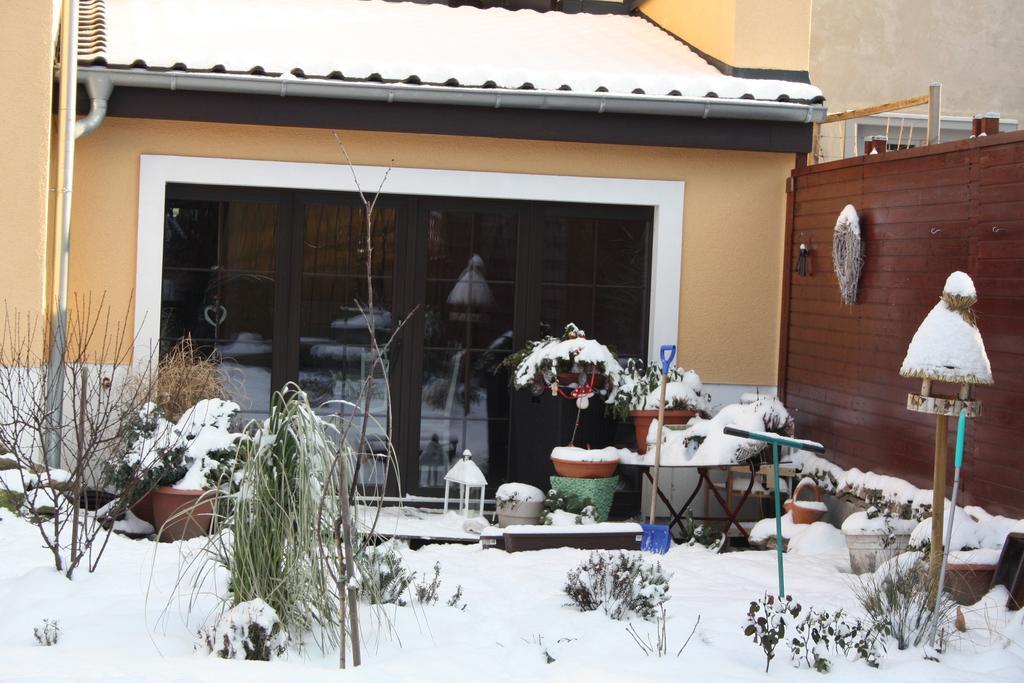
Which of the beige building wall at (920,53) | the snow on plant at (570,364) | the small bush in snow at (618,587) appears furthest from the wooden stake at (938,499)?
the beige building wall at (920,53)

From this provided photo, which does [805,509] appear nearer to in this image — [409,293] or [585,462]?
[585,462]

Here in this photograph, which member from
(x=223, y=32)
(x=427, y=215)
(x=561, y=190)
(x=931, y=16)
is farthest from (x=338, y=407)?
(x=931, y=16)

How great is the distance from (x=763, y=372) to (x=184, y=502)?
4.21m

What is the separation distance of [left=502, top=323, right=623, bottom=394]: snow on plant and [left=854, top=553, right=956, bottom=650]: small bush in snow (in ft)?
10.0

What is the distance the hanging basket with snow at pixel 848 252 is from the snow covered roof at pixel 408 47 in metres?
1.09

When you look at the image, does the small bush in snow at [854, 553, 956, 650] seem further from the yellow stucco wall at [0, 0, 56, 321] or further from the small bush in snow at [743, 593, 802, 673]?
the yellow stucco wall at [0, 0, 56, 321]

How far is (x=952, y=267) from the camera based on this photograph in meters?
6.76

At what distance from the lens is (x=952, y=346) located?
5.49m

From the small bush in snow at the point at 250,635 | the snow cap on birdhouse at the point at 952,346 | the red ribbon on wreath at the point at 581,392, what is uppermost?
the snow cap on birdhouse at the point at 952,346

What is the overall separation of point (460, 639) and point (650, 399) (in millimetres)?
3408

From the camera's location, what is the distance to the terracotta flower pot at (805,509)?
7.77 m

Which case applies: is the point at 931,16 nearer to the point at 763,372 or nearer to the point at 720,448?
the point at 763,372

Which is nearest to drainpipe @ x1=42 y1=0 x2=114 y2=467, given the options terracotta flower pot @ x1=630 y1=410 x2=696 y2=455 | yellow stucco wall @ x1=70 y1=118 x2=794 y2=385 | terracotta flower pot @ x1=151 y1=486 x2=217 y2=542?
yellow stucco wall @ x1=70 y1=118 x2=794 y2=385

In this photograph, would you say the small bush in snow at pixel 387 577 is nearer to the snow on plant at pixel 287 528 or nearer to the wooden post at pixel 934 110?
the snow on plant at pixel 287 528
